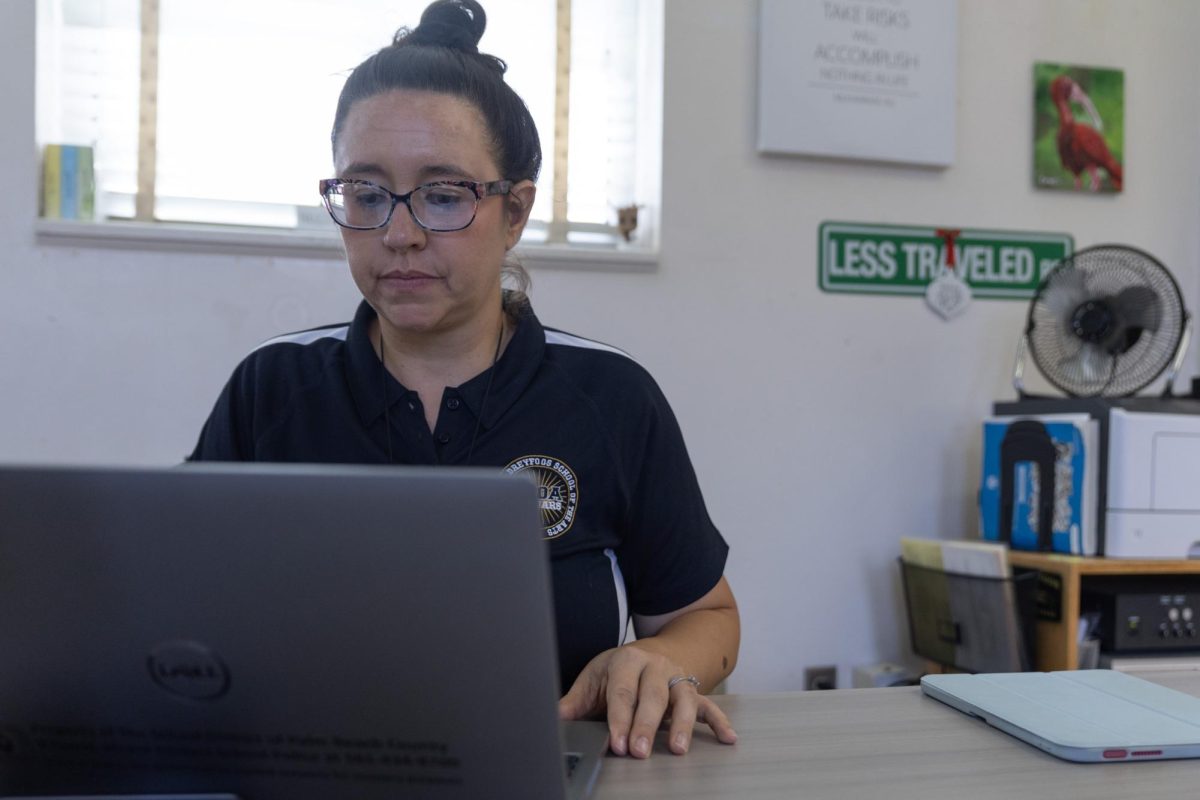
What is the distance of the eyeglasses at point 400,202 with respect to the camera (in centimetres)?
128

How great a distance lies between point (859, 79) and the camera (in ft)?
8.88

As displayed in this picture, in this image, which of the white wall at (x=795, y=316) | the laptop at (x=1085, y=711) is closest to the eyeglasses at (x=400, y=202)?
the laptop at (x=1085, y=711)

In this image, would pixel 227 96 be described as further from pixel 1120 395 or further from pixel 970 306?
pixel 1120 395

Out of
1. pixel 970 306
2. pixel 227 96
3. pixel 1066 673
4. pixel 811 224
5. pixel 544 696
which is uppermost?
pixel 227 96

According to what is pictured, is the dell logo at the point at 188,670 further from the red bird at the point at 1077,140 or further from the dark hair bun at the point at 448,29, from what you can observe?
the red bird at the point at 1077,140

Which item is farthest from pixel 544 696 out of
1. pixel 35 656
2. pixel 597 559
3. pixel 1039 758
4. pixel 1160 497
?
pixel 1160 497

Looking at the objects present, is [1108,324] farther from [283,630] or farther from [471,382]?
[283,630]

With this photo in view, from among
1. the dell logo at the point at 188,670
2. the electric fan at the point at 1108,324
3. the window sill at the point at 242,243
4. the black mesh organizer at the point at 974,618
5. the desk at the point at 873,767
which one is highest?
the window sill at the point at 242,243

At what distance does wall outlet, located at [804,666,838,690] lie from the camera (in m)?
2.68

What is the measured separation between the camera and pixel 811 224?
8.87 ft

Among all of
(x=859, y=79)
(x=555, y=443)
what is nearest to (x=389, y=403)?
(x=555, y=443)

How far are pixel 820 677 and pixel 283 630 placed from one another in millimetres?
2299

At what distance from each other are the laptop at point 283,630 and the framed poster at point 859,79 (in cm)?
224

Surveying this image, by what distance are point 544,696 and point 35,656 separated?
0.94 ft
